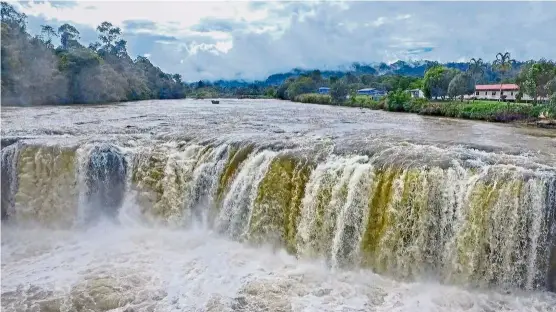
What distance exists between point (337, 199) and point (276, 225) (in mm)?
1425

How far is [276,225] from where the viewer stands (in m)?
9.84

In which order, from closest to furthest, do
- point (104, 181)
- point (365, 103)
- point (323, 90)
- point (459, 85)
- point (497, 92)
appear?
point (104, 181), point (459, 85), point (365, 103), point (497, 92), point (323, 90)

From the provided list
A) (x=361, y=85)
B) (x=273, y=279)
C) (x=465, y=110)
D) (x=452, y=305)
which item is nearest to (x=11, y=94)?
(x=465, y=110)

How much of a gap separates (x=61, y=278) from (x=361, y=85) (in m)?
63.0

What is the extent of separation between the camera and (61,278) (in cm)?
838

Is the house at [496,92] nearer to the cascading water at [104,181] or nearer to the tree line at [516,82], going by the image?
the tree line at [516,82]

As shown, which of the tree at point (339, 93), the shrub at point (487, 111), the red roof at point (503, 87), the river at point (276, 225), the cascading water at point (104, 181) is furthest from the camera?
the tree at point (339, 93)

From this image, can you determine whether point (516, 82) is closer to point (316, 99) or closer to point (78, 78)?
point (316, 99)

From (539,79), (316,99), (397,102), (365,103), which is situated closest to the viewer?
(539,79)

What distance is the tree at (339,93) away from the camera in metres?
42.4

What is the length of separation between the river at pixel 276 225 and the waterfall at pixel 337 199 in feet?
0.08

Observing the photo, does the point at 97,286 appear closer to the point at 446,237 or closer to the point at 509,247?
the point at 446,237

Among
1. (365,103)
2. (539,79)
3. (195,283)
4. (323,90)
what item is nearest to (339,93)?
(365,103)

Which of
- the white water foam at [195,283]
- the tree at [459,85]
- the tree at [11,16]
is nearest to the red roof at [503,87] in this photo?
the tree at [459,85]
